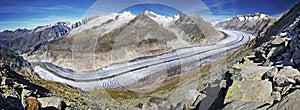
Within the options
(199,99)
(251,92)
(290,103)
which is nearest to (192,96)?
(199,99)

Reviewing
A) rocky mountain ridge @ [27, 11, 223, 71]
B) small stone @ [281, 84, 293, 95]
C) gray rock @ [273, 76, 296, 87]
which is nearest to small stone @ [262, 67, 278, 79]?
gray rock @ [273, 76, 296, 87]

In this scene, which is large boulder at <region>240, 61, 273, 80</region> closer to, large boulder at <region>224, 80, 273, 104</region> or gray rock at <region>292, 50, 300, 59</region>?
gray rock at <region>292, 50, 300, 59</region>

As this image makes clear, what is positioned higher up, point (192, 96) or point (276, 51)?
point (276, 51)

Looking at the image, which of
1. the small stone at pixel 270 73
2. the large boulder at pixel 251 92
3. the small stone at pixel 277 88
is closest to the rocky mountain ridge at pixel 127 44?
the small stone at pixel 270 73

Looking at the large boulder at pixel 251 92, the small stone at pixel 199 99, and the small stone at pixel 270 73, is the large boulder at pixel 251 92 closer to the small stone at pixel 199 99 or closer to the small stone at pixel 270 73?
the small stone at pixel 270 73

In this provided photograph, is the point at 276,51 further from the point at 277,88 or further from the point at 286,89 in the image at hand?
the point at 286,89

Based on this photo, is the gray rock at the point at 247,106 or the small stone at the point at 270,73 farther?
the small stone at the point at 270,73

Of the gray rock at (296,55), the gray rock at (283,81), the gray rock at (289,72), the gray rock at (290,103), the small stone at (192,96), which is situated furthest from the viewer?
the small stone at (192,96)

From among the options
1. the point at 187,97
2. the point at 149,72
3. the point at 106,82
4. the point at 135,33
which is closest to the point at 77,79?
the point at 106,82
